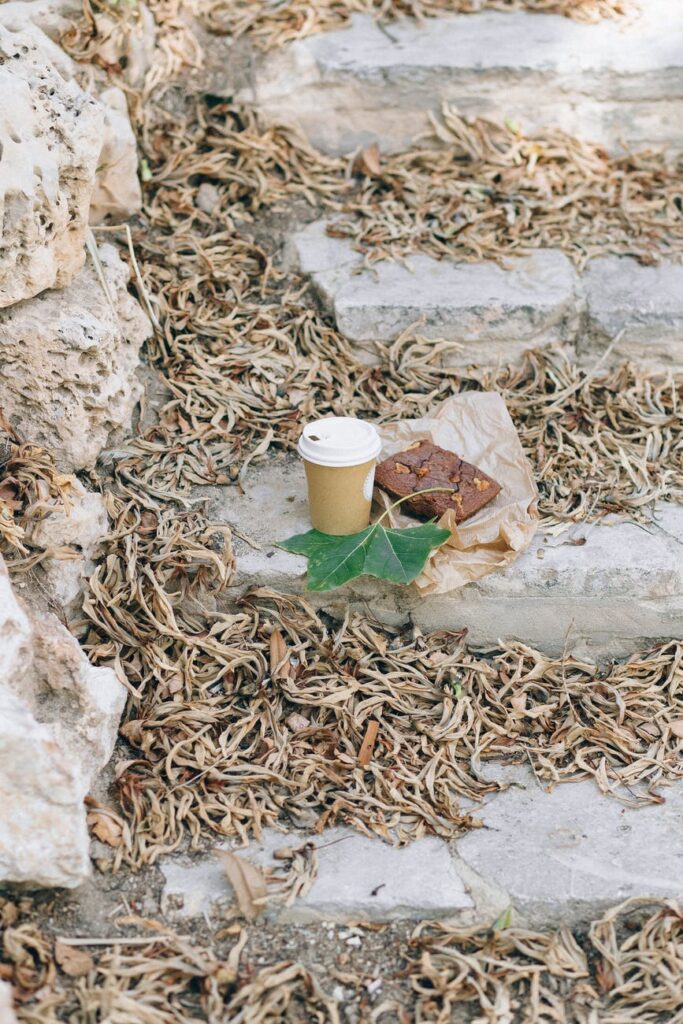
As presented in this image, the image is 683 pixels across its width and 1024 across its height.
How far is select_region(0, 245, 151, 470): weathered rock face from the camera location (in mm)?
2734

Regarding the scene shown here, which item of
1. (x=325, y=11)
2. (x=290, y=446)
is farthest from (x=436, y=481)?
(x=325, y=11)

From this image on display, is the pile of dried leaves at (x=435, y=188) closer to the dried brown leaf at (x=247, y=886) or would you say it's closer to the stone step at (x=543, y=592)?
the stone step at (x=543, y=592)

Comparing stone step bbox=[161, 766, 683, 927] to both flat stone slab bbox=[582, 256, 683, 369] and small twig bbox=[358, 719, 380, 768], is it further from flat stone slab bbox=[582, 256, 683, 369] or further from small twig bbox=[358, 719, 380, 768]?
flat stone slab bbox=[582, 256, 683, 369]

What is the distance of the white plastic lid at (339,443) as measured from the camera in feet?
8.70

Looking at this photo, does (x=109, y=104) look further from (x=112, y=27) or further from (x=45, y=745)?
(x=45, y=745)

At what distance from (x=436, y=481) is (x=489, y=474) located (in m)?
0.24

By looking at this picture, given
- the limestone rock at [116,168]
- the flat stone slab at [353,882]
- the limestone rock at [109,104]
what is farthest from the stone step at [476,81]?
the flat stone slab at [353,882]

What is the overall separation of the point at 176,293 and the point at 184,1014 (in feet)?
6.87

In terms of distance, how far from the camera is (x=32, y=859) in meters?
2.04

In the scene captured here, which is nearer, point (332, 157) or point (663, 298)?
point (663, 298)

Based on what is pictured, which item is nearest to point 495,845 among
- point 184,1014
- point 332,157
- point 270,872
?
point 270,872

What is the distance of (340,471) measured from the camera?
2.67 m

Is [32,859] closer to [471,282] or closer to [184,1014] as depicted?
[184,1014]

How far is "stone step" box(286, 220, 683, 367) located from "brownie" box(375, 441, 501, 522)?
1.94 ft
